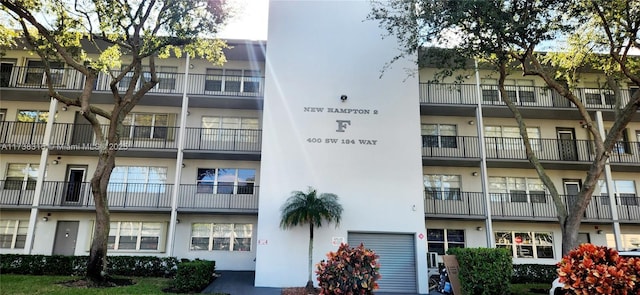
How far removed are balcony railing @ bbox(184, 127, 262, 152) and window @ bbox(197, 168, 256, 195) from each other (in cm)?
136

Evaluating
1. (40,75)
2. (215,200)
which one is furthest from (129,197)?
(40,75)

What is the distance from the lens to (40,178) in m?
17.0

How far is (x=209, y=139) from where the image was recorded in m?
18.5

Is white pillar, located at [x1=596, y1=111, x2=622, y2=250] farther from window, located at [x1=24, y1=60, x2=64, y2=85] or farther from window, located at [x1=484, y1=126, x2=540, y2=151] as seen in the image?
window, located at [x1=24, y1=60, x2=64, y2=85]

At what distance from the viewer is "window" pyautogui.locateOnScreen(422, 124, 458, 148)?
19.0 m

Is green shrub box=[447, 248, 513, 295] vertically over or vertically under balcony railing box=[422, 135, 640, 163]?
under

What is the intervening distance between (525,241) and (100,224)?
57.7 feet

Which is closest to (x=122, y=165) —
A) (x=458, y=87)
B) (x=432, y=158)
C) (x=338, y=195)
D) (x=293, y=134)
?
(x=293, y=134)

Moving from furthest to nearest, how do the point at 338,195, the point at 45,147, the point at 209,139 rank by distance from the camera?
the point at 209,139, the point at 45,147, the point at 338,195

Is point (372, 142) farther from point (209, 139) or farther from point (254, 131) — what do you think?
point (209, 139)

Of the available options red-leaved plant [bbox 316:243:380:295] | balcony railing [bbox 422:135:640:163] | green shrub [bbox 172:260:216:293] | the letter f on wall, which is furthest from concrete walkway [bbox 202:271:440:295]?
balcony railing [bbox 422:135:640:163]

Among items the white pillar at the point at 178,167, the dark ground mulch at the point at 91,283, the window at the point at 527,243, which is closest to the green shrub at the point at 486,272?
the window at the point at 527,243

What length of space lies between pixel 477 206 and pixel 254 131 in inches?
419

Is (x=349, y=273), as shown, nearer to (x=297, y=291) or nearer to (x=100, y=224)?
(x=297, y=291)
